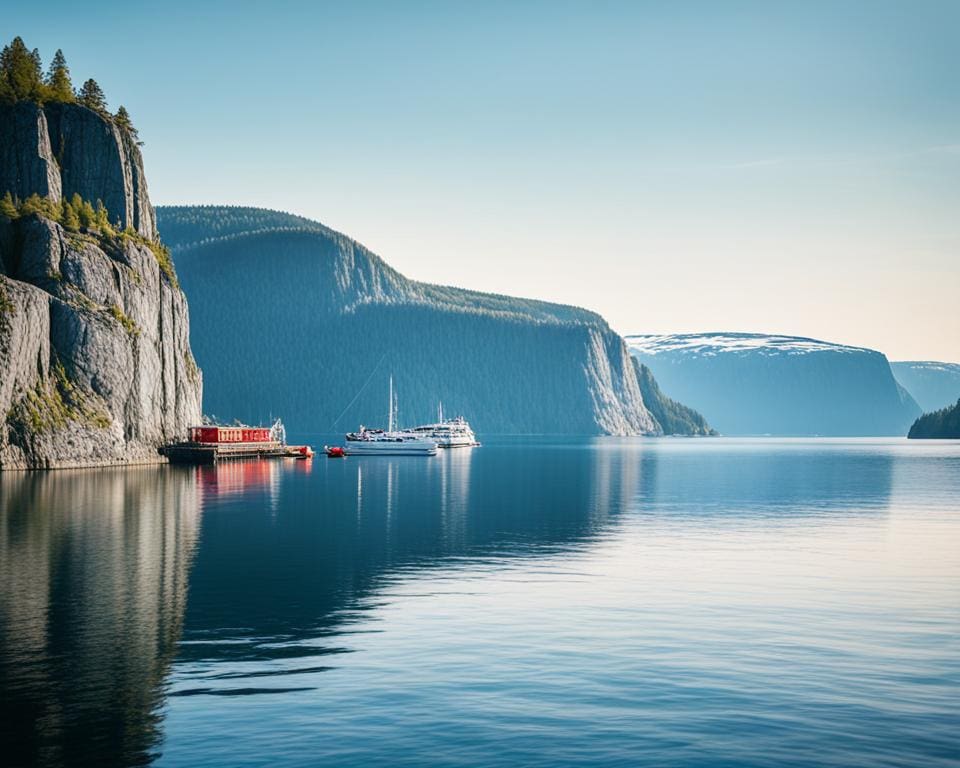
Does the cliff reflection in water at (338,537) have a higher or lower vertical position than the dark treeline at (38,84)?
lower

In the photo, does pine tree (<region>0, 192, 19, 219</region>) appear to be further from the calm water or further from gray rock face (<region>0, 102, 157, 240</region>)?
the calm water

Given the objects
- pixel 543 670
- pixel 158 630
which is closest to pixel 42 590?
pixel 158 630

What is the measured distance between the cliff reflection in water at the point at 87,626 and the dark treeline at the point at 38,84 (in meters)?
104

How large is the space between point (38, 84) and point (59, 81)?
17.1ft

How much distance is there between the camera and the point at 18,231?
424ft

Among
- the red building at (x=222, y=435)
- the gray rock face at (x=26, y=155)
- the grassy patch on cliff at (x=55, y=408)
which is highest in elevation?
the gray rock face at (x=26, y=155)

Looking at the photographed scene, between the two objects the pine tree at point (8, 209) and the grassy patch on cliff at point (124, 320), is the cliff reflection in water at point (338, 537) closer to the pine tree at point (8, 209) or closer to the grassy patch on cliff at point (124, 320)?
the grassy patch on cliff at point (124, 320)

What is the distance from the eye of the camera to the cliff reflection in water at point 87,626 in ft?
76.0

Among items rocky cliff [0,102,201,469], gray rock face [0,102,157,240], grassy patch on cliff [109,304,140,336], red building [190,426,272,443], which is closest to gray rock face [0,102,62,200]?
gray rock face [0,102,157,240]

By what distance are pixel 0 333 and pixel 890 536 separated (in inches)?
3412

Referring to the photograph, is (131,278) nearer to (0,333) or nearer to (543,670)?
(0,333)

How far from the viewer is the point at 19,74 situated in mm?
157250

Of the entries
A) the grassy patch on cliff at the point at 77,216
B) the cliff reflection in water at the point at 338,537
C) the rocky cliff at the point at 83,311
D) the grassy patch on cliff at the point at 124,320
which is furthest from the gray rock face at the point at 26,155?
the cliff reflection in water at the point at 338,537

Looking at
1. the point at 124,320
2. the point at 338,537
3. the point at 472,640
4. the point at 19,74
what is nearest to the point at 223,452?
the point at 124,320
